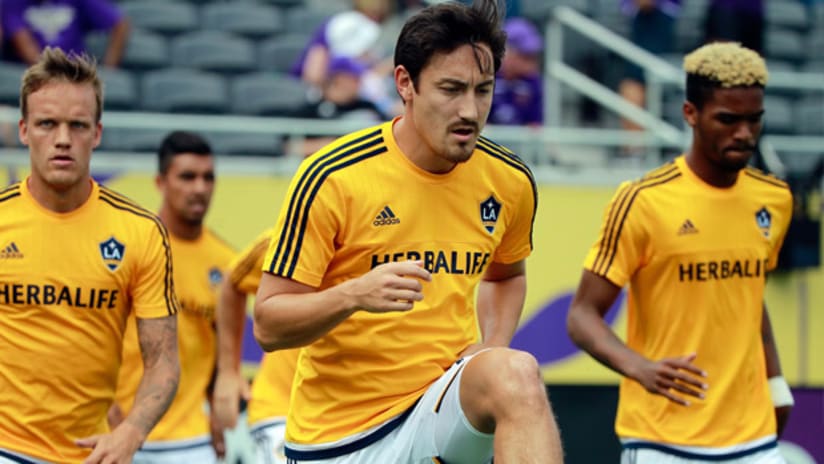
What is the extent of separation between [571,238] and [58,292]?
197 inches

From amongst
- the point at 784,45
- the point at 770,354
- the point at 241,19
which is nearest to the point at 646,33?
the point at 784,45

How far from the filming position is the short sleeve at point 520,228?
5016 millimetres

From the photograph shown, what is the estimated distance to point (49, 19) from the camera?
10109 millimetres

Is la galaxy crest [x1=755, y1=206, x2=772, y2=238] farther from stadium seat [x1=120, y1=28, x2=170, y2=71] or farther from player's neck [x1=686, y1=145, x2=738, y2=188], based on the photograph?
stadium seat [x1=120, y1=28, x2=170, y2=71]

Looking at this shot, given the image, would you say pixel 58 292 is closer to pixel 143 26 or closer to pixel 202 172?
pixel 202 172

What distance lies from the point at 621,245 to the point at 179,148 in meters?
2.94

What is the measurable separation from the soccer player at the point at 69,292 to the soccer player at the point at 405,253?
839 millimetres

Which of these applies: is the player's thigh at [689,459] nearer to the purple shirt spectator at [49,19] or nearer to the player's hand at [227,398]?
the player's hand at [227,398]

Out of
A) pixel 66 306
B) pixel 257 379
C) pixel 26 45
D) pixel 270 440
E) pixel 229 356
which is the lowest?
pixel 270 440

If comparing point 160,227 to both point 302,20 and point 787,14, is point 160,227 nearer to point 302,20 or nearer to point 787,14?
point 302,20

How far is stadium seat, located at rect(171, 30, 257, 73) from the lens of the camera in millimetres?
11719

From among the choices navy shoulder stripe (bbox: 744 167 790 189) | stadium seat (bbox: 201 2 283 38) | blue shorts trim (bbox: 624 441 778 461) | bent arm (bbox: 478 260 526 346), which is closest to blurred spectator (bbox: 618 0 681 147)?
stadium seat (bbox: 201 2 283 38)

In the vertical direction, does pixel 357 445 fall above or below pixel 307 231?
below

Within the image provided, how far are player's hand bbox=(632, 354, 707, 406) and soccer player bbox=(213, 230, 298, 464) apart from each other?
1.74 meters
